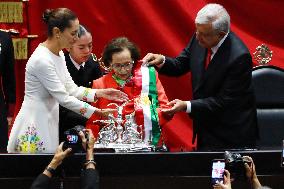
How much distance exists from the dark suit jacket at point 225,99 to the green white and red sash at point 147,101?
189 mm

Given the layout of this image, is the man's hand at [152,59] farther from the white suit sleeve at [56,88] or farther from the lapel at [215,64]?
the white suit sleeve at [56,88]

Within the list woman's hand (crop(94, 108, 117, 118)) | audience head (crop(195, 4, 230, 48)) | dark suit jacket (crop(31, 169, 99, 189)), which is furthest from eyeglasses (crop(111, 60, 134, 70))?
dark suit jacket (crop(31, 169, 99, 189))

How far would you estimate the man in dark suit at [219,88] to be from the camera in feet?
11.4

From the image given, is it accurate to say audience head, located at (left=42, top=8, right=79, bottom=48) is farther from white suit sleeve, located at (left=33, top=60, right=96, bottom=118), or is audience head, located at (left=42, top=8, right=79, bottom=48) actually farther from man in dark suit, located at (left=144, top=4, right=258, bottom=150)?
man in dark suit, located at (left=144, top=4, right=258, bottom=150)

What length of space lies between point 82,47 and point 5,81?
57 cm

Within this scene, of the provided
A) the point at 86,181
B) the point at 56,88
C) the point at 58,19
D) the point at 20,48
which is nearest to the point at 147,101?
the point at 56,88

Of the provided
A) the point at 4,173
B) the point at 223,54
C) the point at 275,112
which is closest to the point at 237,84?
the point at 223,54

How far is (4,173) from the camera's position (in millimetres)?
3039

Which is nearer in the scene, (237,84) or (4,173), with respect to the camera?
(4,173)

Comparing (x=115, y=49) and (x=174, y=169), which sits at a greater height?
(x=115, y=49)

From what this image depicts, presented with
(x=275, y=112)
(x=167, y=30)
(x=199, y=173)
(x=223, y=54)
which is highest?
(x=167, y=30)

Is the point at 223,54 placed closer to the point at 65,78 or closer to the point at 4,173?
the point at 65,78

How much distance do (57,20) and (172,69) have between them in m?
0.74

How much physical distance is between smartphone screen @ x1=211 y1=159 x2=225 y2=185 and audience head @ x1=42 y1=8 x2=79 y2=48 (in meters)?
1.07
